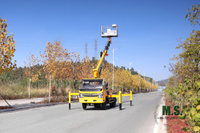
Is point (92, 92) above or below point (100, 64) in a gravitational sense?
below

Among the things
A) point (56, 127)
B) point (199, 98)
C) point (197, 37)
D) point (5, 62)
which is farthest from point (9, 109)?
point (199, 98)

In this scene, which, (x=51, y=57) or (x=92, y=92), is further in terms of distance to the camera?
(x=51, y=57)

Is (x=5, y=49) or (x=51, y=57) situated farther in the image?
(x=51, y=57)

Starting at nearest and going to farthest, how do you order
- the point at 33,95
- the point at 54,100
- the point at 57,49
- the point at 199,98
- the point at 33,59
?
the point at 199,98
the point at 54,100
the point at 57,49
the point at 33,59
the point at 33,95

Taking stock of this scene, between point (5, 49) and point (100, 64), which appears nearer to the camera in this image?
point (5, 49)

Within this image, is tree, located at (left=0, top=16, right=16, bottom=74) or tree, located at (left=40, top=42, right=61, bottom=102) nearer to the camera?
tree, located at (left=0, top=16, right=16, bottom=74)

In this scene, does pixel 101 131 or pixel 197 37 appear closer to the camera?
pixel 101 131

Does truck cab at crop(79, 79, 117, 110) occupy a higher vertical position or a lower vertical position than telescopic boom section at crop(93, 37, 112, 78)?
lower

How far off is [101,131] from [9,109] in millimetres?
9949

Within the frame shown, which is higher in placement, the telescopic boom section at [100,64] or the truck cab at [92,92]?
the telescopic boom section at [100,64]

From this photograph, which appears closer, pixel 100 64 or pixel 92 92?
pixel 92 92

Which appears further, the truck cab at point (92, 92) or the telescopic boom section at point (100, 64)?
the telescopic boom section at point (100, 64)

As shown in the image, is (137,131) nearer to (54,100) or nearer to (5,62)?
(5,62)

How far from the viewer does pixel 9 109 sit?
16422 millimetres
